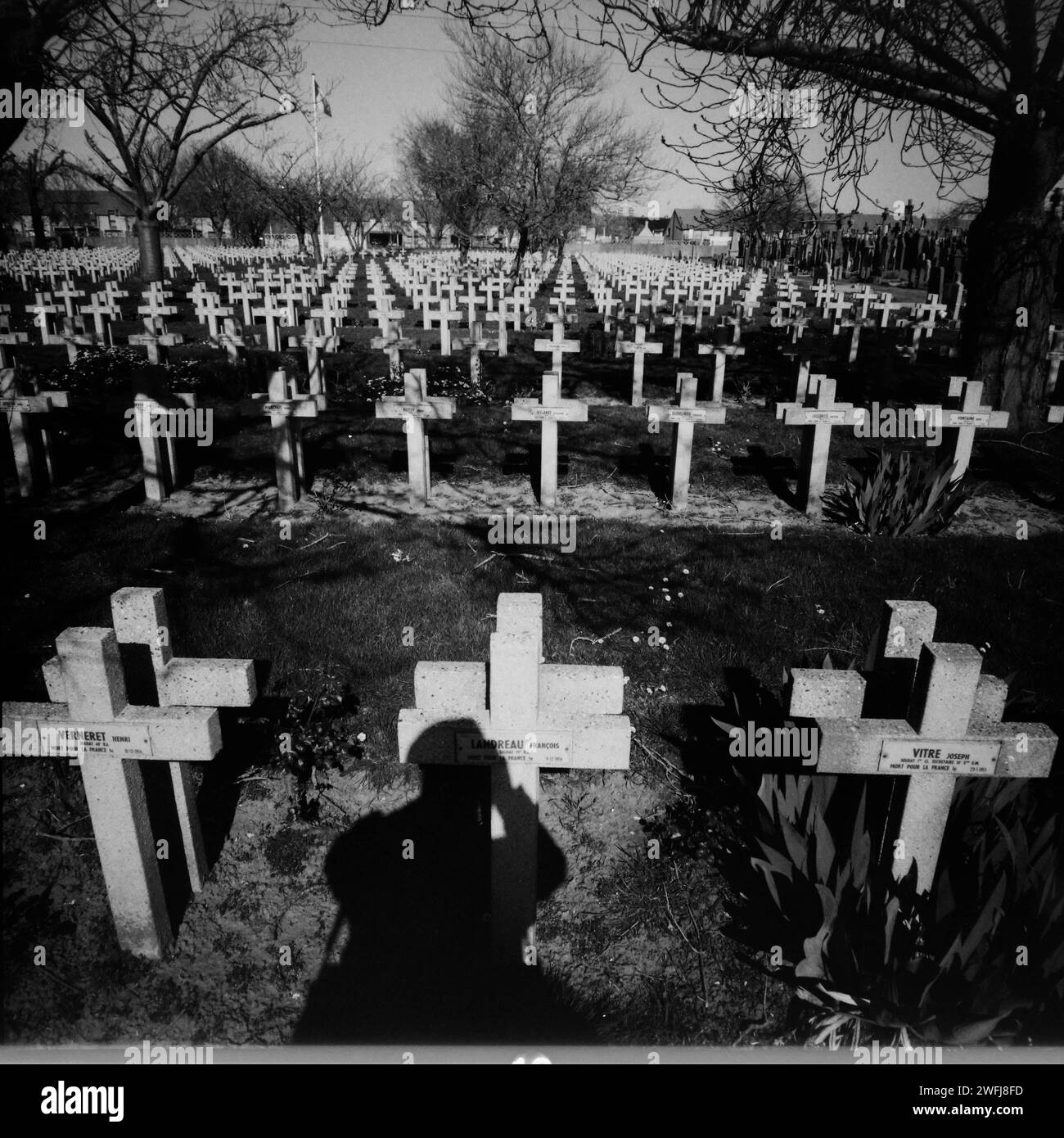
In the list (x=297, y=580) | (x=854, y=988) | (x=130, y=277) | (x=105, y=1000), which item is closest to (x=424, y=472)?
(x=297, y=580)

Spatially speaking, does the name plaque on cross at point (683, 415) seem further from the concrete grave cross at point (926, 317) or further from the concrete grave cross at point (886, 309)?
the concrete grave cross at point (886, 309)

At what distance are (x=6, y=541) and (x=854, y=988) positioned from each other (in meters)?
6.41

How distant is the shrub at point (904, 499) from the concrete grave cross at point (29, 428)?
718 cm

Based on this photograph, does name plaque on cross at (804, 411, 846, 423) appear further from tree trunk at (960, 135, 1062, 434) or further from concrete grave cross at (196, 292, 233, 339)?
concrete grave cross at (196, 292, 233, 339)

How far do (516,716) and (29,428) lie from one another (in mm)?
6757

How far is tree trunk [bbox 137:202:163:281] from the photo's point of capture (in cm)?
2341

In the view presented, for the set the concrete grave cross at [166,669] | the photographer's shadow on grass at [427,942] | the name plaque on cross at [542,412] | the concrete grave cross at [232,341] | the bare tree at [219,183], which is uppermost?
the bare tree at [219,183]

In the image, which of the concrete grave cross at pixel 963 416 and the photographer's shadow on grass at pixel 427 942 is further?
the concrete grave cross at pixel 963 416

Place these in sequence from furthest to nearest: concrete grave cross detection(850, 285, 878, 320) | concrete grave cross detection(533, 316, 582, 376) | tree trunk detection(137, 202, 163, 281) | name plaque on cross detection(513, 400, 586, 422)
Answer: tree trunk detection(137, 202, 163, 281), concrete grave cross detection(850, 285, 878, 320), concrete grave cross detection(533, 316, 582, 376), name plaque on cross detection(513, 400, 586, 422)

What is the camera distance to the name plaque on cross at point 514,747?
231cm

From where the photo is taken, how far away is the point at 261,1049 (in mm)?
2143

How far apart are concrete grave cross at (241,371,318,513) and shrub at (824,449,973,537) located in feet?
16.4
